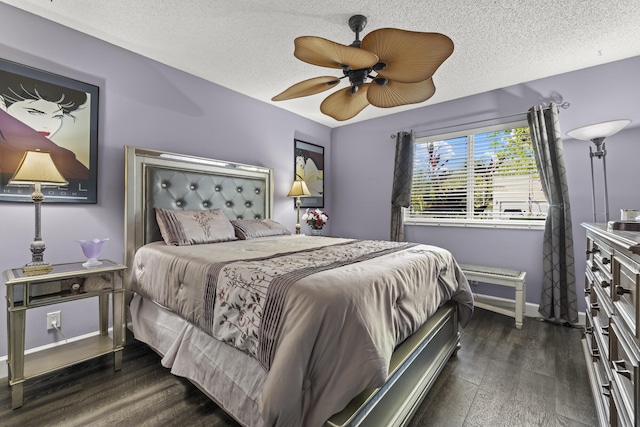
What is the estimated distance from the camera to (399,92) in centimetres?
189

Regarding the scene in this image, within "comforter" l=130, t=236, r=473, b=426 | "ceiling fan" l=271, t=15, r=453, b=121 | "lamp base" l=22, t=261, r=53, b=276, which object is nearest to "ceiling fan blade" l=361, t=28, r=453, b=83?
→ "ceiling fan" l=271, t=15, r=453, b=121

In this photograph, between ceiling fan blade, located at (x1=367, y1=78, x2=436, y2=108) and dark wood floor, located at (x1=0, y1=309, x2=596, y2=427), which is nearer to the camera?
dark wood floor, located at (x1=0, y1=309, x2=596, y2=427)

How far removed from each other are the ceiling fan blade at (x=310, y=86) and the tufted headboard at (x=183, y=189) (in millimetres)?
1234

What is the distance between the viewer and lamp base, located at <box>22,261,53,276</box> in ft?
5.30

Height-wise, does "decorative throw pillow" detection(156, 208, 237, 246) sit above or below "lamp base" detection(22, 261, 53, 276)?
above

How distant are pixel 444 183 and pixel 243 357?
317 centimetres

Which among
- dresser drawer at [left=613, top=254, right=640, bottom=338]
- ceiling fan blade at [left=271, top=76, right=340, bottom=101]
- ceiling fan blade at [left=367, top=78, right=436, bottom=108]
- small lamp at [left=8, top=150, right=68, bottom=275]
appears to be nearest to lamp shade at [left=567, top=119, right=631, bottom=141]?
ceiling fan blade at [left=367, top=78, right=436, bottom=108]

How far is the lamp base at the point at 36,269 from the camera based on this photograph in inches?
63.6

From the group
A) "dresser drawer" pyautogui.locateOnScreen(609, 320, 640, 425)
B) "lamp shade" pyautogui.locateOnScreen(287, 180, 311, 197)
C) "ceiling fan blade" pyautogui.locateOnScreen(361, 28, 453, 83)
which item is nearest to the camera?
"dresser drawer" pyautogui.locateOnScreen(609, 320, 640, 425)

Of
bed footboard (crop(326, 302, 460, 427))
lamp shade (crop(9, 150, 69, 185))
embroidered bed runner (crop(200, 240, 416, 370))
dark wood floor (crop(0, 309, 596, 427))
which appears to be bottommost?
dark wood floor (crop(0, 309, 596, 427))

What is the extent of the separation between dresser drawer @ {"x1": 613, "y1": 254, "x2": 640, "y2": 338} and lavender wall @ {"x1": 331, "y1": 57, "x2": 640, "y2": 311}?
6.97ft

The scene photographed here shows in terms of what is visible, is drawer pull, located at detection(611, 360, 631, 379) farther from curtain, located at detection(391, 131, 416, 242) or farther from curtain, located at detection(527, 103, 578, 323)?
curtain, located at detection(391, 131, 416, 242)

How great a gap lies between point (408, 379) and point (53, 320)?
7.96 ft

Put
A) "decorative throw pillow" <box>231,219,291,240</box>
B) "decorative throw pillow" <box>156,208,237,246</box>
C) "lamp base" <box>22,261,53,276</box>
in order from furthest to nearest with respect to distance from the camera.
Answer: "decorative throw pillow" <box>231,219,291,240</box> < "decorative throw pillow" <box>156,208,237,246</box> < "lamp base" <box>22,261,53,276</box>
